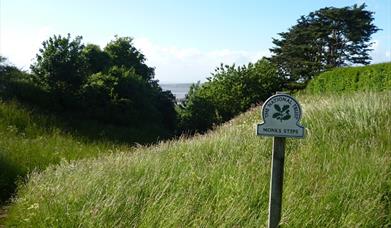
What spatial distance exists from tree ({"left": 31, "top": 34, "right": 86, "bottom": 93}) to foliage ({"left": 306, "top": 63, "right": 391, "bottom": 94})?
1141 centimetres

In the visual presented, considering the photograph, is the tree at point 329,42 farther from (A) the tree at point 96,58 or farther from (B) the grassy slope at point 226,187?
(B) the grassy slope at point 226,187

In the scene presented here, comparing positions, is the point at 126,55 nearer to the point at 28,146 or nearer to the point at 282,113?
the point at 28,146

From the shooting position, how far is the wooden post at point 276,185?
418 cm

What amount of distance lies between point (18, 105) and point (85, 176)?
13.5 meters

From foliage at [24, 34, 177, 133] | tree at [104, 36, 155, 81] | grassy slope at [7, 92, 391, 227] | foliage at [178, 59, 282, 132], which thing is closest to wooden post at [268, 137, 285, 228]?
grassy slope at [7, 92, 391, 227]

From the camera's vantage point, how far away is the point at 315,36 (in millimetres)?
36875

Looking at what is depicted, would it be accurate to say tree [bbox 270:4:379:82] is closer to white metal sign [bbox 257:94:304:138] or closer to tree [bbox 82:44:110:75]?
tree [bbox 82:44:110:75]

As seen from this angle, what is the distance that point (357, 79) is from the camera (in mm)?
17969

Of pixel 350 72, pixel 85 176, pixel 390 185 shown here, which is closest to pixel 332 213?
pixel 390 185

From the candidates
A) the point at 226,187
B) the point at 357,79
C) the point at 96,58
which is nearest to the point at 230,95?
the point at 96,58

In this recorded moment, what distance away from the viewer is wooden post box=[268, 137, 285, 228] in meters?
4.18

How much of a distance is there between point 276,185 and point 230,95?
2285 centimetres

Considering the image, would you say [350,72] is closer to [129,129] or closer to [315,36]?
[129,129]

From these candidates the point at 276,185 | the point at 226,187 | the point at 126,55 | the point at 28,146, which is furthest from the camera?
the point at 126,55
